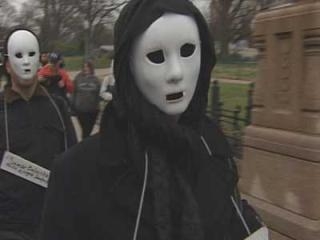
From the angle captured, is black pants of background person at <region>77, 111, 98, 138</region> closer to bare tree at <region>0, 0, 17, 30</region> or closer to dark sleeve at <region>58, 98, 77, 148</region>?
dark sleeve at <region>58, 98, 77, 148</region>

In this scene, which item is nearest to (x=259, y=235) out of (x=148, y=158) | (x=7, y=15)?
(x=148, y=158)

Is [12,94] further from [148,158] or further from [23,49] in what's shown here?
[148,158]

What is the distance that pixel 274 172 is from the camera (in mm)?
5332

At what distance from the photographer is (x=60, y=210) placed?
1928 mm

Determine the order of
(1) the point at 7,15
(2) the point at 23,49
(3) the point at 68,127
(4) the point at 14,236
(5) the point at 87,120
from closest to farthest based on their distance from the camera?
(4) the point at 14,236, (3) the point at 68,127, (2) the point at 23,49, (5) the point at 87,120, (1) the point at 7,15

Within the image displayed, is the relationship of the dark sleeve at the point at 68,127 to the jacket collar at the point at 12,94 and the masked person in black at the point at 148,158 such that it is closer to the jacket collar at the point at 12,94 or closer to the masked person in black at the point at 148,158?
the jacket collar at the point at 12,94

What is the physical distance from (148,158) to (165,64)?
0.87 feet

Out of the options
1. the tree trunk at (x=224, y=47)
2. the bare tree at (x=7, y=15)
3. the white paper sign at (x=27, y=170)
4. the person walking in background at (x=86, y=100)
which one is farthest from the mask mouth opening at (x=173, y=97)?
the bare tree at (x=7, y=15)

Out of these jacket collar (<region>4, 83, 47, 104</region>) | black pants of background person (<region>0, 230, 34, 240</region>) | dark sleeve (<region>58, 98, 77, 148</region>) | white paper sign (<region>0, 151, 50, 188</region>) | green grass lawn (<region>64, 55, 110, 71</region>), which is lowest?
green grass lawn (<region>64, 55, 110, 71</region>)

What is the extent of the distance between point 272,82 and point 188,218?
3714 mm

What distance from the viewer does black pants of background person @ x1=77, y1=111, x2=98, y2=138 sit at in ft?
31.9

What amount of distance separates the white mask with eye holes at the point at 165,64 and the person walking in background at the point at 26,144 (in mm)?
2019

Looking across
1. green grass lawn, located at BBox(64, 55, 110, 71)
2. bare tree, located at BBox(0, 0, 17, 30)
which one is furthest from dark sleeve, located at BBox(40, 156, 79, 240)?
bare tree, located at BBox(0, 0, 17, 30)

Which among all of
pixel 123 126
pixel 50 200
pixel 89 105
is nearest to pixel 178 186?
pixel 123 126
